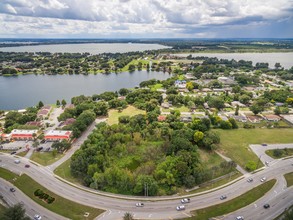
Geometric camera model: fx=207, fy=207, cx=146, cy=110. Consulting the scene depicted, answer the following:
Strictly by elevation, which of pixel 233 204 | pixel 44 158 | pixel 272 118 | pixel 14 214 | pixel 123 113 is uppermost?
pixel 14 214

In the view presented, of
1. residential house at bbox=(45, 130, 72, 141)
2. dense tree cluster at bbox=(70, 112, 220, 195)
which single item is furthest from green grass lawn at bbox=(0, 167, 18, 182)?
residential house at bbox=(45, 130, 72, 141)

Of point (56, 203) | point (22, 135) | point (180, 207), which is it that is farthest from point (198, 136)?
point (22, 135)

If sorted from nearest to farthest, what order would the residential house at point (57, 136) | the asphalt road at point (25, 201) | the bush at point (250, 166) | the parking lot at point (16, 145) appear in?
the asphalt road at point (25, 201), the bush at point (250, 166), the parking lot at point (16, 145), the residential house at point (57, 136)

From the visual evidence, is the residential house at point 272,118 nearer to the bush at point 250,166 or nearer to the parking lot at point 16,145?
the bush at point 250,166

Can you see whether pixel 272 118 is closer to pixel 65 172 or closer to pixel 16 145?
pixel 65 172

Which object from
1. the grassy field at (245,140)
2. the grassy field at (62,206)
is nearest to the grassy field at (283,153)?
the grassy field at (245,140)

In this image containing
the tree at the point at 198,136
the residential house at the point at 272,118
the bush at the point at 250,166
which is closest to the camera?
the bush at the point at 250,166

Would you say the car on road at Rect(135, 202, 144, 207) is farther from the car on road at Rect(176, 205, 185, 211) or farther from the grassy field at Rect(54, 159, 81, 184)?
the grassy field at Rect(54, 159, 81, 184)
